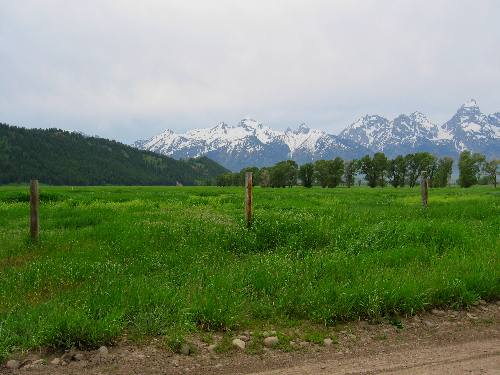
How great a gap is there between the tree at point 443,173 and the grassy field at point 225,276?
5647 inches

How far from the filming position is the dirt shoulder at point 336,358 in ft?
20.3

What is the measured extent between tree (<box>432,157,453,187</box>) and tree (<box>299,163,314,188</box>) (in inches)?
1639

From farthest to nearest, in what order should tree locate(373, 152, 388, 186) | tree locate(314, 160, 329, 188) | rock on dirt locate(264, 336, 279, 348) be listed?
1. tree locate(314, 160, 329, 188)
2. tree locate(373, 152, 388, 186)
3. rock on dirt locate(264, 336, 279, 348)

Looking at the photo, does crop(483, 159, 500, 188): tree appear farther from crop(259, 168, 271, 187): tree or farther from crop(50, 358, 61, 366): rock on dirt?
crop(50, 358, 61, 366): rock on dirt

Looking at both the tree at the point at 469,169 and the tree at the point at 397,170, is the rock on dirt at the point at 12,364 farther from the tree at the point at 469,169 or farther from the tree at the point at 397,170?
the tree at the point at 397,170

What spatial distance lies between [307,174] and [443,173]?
154ft

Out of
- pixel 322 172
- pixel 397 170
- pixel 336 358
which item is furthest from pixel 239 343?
pixel 397 170

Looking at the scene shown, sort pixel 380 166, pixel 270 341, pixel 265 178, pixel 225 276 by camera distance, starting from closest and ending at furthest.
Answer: pixel 270 341 → pixel 225 276 → pixel 380 166 → pixel 265 178

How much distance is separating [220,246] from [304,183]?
14945 cm

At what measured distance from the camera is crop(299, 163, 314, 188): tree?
15725 cm

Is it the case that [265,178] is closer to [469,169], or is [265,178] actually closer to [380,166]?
[380,166]

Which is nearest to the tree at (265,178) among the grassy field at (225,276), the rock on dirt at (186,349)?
the grassy field at (225,276)

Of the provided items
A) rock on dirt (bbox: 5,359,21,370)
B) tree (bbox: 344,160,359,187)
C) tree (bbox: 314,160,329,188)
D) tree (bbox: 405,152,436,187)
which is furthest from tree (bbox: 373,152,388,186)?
rock on dirt (bbox: 5,359,21,370)

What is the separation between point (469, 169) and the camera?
445 feet
